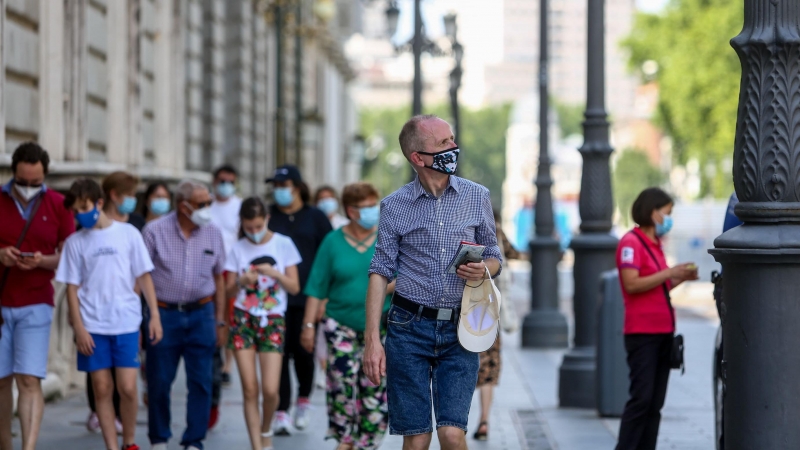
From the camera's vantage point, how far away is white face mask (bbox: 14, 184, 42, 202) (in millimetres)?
8055

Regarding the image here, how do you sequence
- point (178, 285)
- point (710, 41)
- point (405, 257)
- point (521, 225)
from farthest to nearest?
point (521, 225)
point (710, 41)
point (178, 285)
point (405, 257)

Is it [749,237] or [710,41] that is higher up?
[710,41]

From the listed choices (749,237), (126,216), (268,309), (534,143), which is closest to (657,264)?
(268,309)

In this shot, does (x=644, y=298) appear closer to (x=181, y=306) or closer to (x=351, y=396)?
(x=351, y=396)

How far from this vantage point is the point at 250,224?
8938mm

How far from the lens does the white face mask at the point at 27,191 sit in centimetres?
805

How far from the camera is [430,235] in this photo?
5832 millimetres

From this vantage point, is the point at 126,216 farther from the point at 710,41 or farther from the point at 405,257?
the point at 710,41

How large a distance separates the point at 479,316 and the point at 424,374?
338 millimetres

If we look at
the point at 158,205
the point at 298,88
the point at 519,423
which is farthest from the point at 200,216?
the point at 298,88

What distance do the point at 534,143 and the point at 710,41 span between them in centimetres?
10185

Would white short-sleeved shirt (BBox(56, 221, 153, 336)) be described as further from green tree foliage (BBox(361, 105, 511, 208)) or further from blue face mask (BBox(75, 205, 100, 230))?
green tree foliage (BBox(361, 105, 511, 208))

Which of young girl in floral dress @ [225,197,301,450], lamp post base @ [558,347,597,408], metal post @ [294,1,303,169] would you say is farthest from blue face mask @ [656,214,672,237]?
metal post @ [294,1,303,169]

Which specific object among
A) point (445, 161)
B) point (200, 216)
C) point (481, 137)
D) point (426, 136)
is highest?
point (481, 137)
